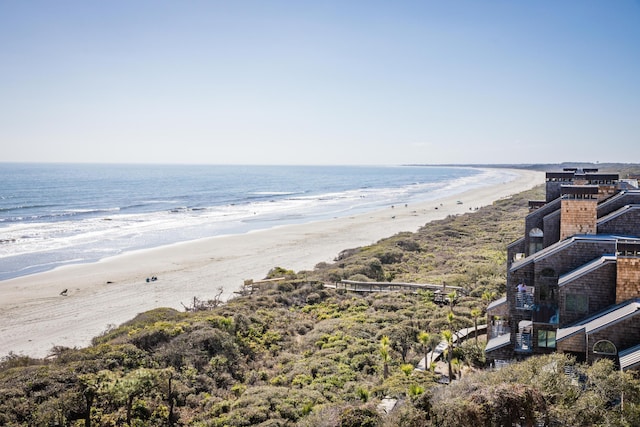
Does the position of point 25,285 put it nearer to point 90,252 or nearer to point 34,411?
point 90,252

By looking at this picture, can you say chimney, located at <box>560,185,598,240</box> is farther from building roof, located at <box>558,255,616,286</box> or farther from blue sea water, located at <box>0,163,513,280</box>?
blue sea water, located at <box>0,163,513,280</box>

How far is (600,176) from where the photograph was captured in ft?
60.7

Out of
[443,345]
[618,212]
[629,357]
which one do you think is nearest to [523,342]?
[629,357]

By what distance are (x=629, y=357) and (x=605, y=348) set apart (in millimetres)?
869

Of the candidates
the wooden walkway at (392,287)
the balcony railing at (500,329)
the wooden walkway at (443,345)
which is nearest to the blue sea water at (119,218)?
the wooden walkway at (392,287)

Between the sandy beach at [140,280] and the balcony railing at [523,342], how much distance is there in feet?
67.4

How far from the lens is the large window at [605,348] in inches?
443

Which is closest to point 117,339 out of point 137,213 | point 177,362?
point 177,362

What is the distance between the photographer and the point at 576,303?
42.1 ft

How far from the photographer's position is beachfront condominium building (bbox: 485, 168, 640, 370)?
11.4m

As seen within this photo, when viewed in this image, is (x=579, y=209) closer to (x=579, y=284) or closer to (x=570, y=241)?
(x=570, y=241)

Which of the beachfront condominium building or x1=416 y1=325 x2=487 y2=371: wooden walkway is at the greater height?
the beachfront condominium building

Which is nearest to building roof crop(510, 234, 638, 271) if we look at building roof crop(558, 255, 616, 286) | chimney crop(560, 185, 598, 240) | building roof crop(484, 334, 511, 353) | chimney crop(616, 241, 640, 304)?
chimney crop(560, 185, 598, 240)

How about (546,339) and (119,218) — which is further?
(119,218)
